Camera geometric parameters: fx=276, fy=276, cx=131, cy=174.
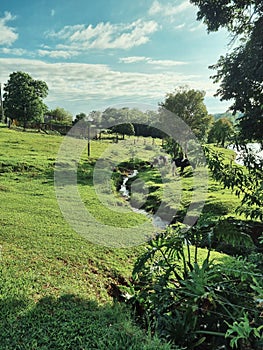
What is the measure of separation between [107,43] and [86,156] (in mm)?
7009

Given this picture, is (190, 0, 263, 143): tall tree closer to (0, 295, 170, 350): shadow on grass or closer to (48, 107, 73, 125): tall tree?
(0, 295, 170, 350): shadow on grass

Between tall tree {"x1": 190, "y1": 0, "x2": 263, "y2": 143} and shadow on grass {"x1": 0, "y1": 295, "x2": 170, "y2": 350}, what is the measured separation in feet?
19.1

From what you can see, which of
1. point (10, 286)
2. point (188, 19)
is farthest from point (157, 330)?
point (188, 19)

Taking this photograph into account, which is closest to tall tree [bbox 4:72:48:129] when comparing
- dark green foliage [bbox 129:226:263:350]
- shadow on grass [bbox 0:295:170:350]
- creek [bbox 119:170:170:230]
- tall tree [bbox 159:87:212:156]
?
creek [bbox 119:170:170:230]

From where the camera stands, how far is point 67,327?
8.48ft

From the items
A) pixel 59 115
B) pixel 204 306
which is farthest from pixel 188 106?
pixel 59 115

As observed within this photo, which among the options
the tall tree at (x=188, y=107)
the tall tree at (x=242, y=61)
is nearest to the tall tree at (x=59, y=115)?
the tall tree at (x=188, y=107)

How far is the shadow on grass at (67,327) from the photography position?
91.2 inches

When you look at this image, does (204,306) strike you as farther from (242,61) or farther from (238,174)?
(242,61)

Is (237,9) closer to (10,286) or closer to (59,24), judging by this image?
(59,24)

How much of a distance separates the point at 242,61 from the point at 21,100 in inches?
784

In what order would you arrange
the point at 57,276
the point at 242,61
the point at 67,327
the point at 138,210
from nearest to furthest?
the point at 67,327, the point at 57,276, the point at 242,61, the point at 138,210

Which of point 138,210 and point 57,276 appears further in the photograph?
point 138,210

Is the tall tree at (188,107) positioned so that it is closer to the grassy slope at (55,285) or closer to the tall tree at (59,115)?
the grassy slope at (55,285)
